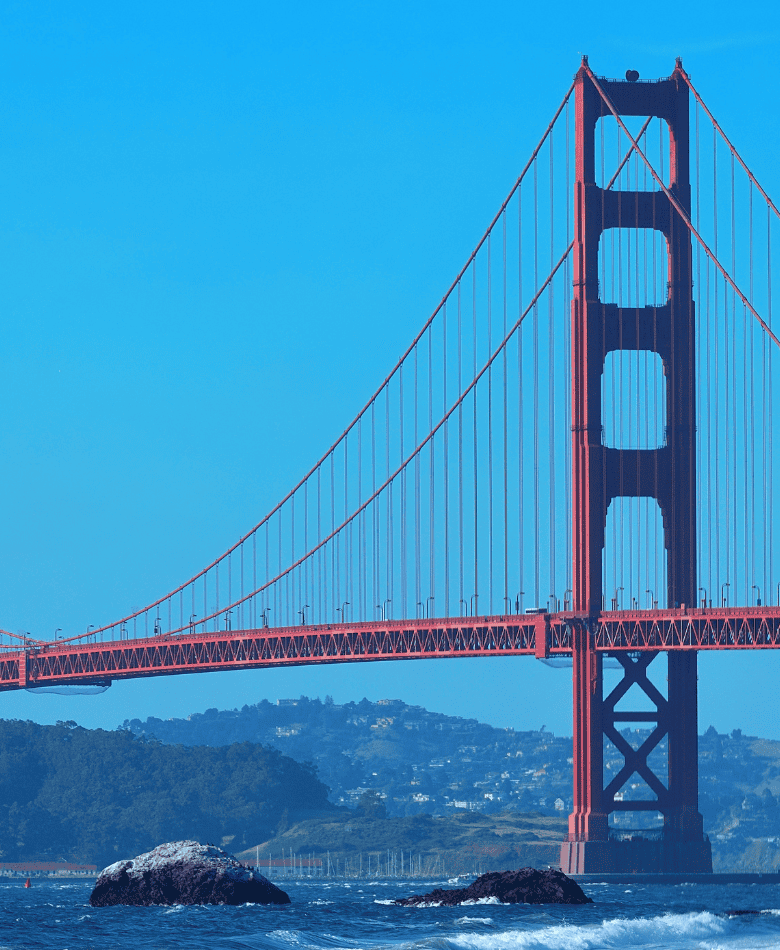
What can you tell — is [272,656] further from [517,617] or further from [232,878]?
[232,878]

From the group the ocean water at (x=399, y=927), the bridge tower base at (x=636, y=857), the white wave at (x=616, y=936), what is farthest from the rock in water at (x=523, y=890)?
the bridge tower base at (x=636, y=857)

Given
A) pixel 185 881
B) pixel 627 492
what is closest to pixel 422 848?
pixel 627 492

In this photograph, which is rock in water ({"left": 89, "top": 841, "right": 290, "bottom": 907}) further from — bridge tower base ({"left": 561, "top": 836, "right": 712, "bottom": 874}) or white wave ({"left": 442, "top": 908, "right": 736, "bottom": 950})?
bridge tower base ({"left": 561, "top": 836, "right": 712, "bottom": 874})

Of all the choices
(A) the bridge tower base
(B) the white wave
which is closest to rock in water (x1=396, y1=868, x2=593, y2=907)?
(B) the white wave

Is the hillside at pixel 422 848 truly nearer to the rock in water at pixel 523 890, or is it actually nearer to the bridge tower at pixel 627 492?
Result: the bridge tower at pixel 627 492

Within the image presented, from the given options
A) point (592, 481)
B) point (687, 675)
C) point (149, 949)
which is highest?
point (592, 481)

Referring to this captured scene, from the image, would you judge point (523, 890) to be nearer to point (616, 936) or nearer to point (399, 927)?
point (399, 927)

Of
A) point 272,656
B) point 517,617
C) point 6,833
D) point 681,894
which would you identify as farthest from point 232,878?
point 6,833
